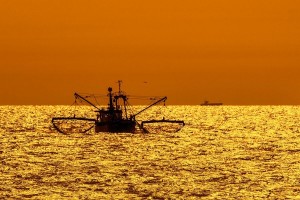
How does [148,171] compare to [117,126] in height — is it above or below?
below

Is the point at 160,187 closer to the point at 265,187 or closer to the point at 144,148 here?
→ the point at 265,187

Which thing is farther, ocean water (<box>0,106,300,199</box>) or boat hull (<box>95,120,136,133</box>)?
boat hull (<box>95,120,136,133</box>)

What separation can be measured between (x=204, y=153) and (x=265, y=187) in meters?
45.1

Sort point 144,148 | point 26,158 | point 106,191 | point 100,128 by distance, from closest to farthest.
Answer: point 106,191 < point 26,158 < point 144,148 < point 100,128

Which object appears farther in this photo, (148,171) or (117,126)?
(117,126)

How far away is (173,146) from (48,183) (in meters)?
60.8

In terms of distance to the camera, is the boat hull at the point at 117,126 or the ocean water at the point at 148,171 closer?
the ocean water at the point at 148,171

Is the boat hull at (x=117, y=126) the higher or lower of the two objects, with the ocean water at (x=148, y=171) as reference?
higher

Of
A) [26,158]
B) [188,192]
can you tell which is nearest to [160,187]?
[188,192]

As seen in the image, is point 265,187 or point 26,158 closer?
point 265,187

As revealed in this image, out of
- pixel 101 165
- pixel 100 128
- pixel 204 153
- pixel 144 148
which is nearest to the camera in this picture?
pixel 101 165

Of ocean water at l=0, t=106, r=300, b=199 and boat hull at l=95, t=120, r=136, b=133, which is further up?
boat hull at l=95, t=120, r=136, b=133

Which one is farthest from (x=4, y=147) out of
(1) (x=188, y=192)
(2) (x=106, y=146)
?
(1) (x=188, y=192)

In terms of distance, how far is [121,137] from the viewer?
554ft
